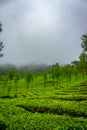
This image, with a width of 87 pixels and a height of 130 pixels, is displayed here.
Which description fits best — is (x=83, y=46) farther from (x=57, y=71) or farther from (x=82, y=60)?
(x=57, y=71)

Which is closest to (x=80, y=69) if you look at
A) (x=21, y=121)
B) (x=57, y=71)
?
(x=57, y=71)

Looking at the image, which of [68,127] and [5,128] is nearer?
[68,127]

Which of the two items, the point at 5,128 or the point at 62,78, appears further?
the point at 62,78

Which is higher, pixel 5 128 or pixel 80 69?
pixel 80 69

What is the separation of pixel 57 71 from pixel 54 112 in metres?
79.4

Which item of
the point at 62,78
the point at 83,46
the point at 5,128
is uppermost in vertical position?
the point at 83,46

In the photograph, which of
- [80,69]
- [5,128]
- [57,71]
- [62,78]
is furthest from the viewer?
[80,69]

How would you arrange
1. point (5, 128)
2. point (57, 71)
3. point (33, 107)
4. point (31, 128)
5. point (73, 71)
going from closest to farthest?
point (31, 128), point (5, 128), point (33, 107), point (57, 71), point (73, 71)

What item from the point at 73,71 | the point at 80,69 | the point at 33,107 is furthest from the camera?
the point at 80,69

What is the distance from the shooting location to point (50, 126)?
92.8 ft

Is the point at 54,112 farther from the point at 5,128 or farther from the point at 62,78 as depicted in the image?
the point at 62,78

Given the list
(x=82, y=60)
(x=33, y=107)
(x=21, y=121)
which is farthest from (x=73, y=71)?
(x=21, y=121)

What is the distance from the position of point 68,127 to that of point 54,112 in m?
16.3

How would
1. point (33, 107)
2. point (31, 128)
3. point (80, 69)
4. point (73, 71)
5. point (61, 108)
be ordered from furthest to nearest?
1. point (80, 69)
2. point (73, 71)
3. point (33, 107)
4. point (61, 108)
5. point (31, 128)
